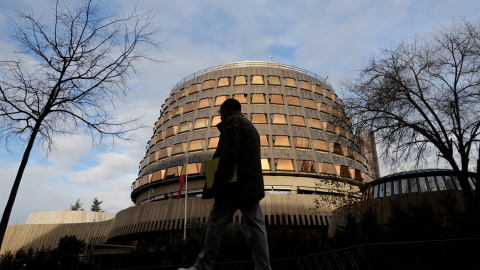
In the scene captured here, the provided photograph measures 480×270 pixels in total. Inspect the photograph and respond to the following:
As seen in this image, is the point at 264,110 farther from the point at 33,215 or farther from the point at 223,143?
the point at 33,215

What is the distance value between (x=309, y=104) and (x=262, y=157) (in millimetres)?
12261

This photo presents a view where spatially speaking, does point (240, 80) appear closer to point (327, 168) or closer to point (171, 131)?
point (171, 131)

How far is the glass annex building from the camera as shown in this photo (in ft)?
118

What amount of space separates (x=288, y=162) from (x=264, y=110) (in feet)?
26.5

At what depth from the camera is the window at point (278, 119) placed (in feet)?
142

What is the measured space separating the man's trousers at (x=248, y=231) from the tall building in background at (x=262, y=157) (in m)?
30.3

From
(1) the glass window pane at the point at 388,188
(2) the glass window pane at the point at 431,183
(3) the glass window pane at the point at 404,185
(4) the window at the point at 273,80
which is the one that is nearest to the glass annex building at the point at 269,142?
(4) the window at the point at 273,80

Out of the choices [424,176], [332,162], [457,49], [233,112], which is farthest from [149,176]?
[233,112]

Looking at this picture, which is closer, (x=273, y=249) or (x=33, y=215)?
(x=273, y=249)

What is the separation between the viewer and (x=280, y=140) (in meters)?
42.0

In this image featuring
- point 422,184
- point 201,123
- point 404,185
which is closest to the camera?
point 422,184

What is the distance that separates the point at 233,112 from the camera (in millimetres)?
4500

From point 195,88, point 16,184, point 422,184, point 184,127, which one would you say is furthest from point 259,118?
point 16,184

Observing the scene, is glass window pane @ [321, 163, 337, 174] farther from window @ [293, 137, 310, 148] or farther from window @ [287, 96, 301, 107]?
window @ [287, 96, 301, 107]
